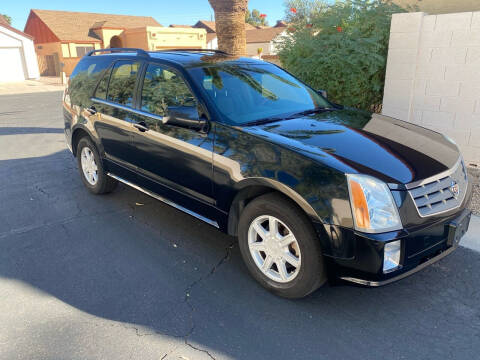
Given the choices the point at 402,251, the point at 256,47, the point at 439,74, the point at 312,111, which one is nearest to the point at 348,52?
the point at 439,74

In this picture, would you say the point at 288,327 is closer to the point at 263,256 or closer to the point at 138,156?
the point at 263,256

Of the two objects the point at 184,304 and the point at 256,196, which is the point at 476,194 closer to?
the point at 256,196

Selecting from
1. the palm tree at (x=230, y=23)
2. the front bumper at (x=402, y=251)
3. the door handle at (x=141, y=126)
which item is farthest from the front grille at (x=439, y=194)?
the palm tree at (x=230, y=23)

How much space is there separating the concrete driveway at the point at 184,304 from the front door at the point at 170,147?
0.62 m

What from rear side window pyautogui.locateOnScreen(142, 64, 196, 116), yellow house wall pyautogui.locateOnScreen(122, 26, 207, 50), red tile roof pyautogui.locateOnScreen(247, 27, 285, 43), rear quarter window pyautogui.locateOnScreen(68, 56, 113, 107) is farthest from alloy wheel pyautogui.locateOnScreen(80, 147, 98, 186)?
red tile roof pyautogui.locateOnScreen(247, 27, 285, 43)

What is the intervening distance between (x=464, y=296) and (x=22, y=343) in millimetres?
3297

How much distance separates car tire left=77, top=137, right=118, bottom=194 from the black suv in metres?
0.33

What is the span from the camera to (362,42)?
6.93 metres

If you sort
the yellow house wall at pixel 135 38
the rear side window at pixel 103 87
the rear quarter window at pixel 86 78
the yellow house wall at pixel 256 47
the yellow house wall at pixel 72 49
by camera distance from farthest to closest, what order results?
the yellow house wall at pixel 256 47 → the yellow house wall at pixel 72 49 → the yellow house wall at pixel 135 38 → the rear quarter window at pixel 86 78 → the rear side window at pixel 103 87

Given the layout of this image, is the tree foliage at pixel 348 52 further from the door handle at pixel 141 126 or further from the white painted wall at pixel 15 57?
the white painted wall at pixel 15 57

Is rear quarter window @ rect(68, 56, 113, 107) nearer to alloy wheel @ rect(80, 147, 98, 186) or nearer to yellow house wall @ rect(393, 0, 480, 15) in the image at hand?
alloy wheel @ rect(80, 147, 98, 186)

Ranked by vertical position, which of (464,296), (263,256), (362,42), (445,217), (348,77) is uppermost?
(362,42)

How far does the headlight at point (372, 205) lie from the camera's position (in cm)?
269

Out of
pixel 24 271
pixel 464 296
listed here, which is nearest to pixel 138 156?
pixel 24 271
